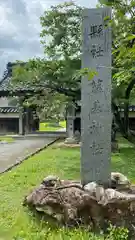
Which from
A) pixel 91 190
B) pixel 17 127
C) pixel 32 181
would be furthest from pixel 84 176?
pixel 17 127

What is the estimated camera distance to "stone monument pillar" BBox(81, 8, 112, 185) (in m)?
5.18

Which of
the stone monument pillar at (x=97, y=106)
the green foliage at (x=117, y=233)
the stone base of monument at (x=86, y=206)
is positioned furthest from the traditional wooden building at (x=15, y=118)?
the green foliage at (x=117, y=233)

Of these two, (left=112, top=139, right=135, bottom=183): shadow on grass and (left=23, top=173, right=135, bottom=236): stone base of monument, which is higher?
(left=23, top=173, right=135, bottom=236): stone base of monument

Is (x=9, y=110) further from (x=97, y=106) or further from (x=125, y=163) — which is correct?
(x=97, y=106)

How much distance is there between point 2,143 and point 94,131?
1130cm

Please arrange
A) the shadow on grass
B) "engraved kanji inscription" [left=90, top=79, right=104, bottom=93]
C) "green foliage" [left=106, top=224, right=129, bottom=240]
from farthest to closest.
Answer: the shadow on grass < "engraved kanji inscription" [left=90, top=79, right=104, bottom=93] < "green foliage" [left=106, top=224, right=129, bottom=240]

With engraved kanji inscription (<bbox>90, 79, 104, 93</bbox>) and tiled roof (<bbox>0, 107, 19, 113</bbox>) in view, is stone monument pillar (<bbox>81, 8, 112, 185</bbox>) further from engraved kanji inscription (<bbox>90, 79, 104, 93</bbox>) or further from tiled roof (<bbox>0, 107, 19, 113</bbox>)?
tiled roof (<bbox>0, 107, 19, 113</bbox>)

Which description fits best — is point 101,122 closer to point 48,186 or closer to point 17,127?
point 48,186

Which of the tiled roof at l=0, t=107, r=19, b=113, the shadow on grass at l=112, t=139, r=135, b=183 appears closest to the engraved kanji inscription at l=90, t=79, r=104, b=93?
the shadow on grass at l=112, t=139, r=135, b=183

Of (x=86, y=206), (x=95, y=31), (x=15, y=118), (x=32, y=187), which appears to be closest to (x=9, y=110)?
(x=15, y=118)

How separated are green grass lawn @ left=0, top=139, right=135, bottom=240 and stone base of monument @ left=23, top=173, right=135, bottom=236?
9.2 inches

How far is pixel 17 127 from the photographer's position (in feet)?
70.4

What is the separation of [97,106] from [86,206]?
6.02 ft

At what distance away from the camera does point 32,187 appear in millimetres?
6414
